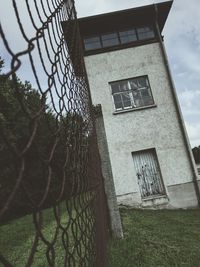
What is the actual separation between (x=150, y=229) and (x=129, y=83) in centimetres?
629

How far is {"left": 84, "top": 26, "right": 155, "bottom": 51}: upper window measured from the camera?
11523mm

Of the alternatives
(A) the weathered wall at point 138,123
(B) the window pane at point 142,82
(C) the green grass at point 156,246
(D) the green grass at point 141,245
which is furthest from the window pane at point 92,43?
(C) the green grass at point 156,246

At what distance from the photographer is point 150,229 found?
6039mm

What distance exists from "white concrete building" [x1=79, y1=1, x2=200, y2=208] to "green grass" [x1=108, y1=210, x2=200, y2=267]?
3466mm

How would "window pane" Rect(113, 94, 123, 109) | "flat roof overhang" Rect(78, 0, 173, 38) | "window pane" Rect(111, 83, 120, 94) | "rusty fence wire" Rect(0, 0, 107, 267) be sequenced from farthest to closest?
"flat roof overhang" Rect(78, 0, 173, 38) → "window pane" Rect(111, 83, 120, 94) → "window pane" Rect(113, 94, 123, 109) → "rusty fence wire" Rect(0, 0, 107, 267)

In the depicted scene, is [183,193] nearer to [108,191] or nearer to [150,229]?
[150,229]

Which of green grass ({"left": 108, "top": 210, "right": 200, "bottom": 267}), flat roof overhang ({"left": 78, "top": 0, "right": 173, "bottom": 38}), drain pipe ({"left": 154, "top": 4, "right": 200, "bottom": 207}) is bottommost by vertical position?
green grass ({"left": 108, "top": 210, "right": 200, "bottom": 267})

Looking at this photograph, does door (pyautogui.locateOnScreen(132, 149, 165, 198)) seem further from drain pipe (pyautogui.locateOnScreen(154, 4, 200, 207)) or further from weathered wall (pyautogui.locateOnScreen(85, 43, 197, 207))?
drain pipe (pyautogui.locateOnScreen(154, 4, 200, 207))

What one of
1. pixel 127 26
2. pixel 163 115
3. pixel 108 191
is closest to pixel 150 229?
pixel 108 191

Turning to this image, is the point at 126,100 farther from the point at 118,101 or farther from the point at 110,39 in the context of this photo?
the point at 110,39

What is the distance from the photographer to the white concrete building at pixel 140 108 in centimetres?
1010

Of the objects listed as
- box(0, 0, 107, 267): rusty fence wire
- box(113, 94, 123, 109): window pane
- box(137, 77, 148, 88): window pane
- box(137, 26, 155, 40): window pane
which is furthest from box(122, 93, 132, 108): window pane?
box(0, 0, 107, 267): rusty fence wire

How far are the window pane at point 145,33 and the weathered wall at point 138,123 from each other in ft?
1.35

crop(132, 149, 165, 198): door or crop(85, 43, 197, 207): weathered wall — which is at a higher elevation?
crop(85, 43, 197, 207): weathered wall
